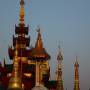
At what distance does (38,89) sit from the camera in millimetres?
29734

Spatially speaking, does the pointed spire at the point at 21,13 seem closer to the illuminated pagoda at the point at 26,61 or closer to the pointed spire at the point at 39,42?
the illuminated pagoda at the point at 26,61

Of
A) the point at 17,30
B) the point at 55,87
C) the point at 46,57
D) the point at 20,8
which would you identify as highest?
the point at 20,8

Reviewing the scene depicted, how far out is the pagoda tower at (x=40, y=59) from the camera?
35.8m

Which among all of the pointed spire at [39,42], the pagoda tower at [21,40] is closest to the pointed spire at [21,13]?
the pagoda tower at [21,40]

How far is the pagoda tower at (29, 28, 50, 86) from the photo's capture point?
35.8 m

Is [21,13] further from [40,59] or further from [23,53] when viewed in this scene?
[40,59]

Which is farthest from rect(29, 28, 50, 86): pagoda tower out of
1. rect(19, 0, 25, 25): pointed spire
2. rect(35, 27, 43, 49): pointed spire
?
rect(19, 0, 25, 25): pointed spire

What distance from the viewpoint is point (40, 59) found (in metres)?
37.2

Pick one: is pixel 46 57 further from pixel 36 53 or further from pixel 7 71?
pixel 7 71

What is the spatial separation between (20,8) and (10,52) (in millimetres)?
6526

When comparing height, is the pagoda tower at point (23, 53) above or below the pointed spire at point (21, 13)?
below

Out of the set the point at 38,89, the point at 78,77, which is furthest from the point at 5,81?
the point at 38,89

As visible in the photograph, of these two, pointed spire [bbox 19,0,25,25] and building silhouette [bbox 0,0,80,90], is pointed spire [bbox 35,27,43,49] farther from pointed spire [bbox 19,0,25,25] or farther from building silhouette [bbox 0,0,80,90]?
pointed spire [bbox 19,0,25,25]

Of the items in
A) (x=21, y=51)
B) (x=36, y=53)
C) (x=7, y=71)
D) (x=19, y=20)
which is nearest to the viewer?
(x=36, y=53)
